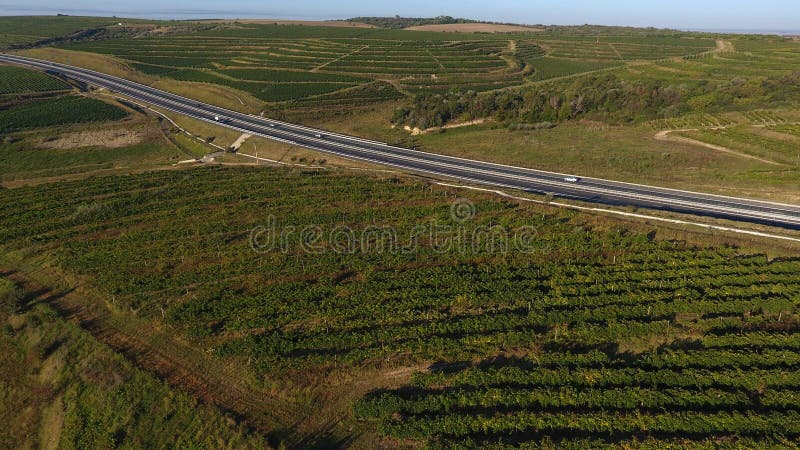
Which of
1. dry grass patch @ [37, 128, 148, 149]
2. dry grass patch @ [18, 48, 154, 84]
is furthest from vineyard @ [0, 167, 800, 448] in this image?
dry grass patch @ [18, 48, 154, 84]

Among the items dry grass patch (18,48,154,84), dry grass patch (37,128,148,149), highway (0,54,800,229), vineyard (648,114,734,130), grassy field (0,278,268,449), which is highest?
dry grass patch (18,48,154,84)

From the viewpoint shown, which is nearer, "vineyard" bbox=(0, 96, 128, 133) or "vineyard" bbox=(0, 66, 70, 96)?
"vineyard" bbox=(0, 96, 128, 133)

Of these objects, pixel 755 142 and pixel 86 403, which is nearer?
pixel 86 403

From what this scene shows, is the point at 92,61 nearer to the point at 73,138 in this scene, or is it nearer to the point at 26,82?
the point at 26,82

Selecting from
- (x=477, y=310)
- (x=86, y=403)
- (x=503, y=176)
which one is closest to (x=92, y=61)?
(x=503, y=176)

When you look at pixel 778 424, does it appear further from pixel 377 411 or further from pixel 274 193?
pixel 274 193

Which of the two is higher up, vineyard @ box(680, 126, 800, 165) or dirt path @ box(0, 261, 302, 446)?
vineyard @ box(680, 126, 800, 165)

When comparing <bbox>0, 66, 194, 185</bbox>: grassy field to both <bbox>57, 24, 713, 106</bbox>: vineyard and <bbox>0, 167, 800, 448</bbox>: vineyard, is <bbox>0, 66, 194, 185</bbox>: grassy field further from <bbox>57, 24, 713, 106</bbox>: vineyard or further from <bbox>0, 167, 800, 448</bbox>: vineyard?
<bbox>57, 24, 713, 106</bbox>: vineyard
